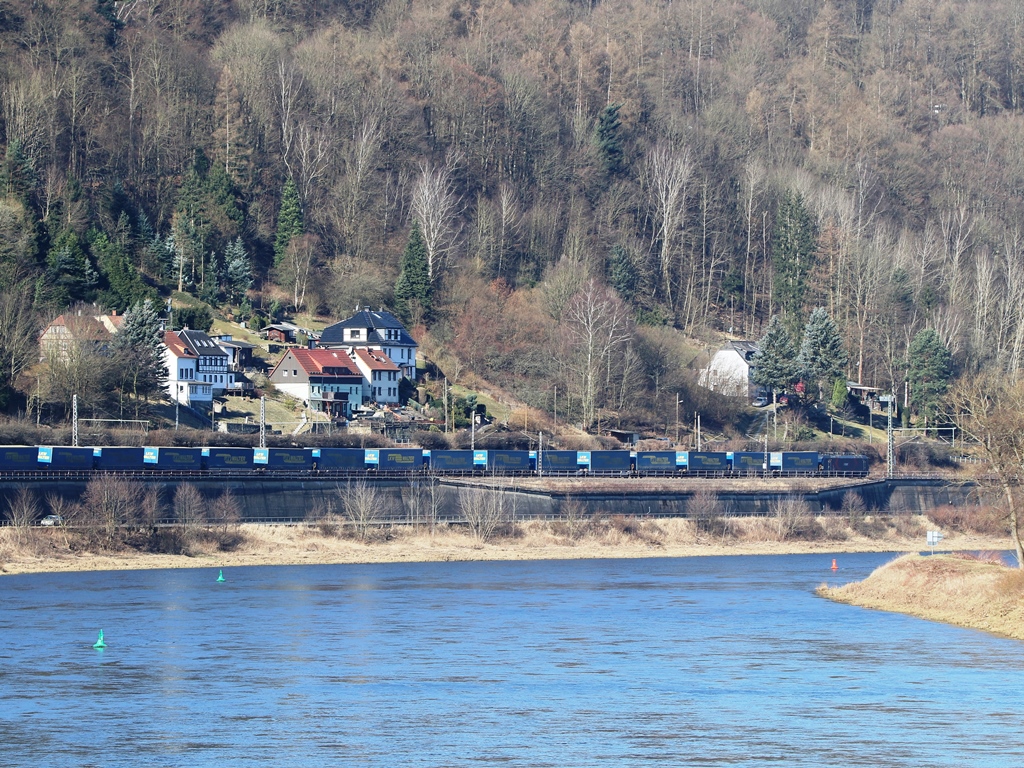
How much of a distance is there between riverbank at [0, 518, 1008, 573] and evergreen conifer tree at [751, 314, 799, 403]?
29.6 m

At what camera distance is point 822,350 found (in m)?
144

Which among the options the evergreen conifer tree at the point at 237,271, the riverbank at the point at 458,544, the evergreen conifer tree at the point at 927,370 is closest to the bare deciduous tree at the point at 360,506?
the riverbank at the point at 458,544

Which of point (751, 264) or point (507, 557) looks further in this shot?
point (751, 264)

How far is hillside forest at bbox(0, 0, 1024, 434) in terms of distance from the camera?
13288 centimetres

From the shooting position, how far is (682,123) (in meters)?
182

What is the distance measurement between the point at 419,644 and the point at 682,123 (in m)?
138

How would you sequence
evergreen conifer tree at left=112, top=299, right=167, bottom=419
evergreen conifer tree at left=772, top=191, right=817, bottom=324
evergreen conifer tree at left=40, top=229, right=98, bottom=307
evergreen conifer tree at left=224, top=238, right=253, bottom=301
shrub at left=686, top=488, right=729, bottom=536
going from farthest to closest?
1. evergreen conifer tree at left=772, top=191, right=817, bottom=324
2. evergreen conifer tree at left=224, top=238, right=253, bottom=301
3. evergreen conifer tree at left=40, top=229, right=98, bottom=307
4. evergreen conifer tree at left=112, top=299, right=167, bottom=419
5. shrub at left=686, top=488, right=729, bottom=536

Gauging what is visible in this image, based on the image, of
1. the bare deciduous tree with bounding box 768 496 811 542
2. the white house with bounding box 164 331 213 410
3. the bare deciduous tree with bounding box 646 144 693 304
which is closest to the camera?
the bare deciduous tree with bounding box 768 496 811 542

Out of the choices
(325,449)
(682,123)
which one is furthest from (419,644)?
(682,123)

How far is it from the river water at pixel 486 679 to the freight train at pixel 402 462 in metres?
15.4

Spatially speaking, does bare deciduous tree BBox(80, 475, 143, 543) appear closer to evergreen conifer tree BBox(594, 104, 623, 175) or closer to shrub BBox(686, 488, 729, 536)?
shrub BBox(686, 488, 729, 536)

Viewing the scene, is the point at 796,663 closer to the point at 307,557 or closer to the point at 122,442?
the point at 307,557

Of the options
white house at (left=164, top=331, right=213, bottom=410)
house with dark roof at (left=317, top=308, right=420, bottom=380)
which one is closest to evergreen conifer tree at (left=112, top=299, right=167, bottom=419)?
white house at (left=164, top=331, right=213, bottom=410)

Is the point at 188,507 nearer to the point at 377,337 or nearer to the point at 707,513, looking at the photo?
the point at 707,513
